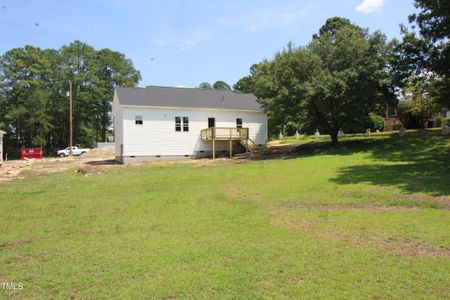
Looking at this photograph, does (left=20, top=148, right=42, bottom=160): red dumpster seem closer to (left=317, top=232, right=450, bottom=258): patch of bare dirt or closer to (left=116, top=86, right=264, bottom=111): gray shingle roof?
(left=116, top=86, right=264, bottom=111): gray shingle roof

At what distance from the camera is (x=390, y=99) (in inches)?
1035

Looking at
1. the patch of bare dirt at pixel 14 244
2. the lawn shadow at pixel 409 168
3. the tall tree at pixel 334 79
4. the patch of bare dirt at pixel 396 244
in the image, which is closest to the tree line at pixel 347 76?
the tall tree at pixel 334 79

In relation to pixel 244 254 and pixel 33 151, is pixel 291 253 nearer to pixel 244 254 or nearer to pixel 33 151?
pixel 244 254

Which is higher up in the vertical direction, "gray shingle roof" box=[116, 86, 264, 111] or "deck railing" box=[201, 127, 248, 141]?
Answer: "gray shingle roof" box=[116, 86, 264, 111]

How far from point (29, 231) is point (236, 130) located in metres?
23.7

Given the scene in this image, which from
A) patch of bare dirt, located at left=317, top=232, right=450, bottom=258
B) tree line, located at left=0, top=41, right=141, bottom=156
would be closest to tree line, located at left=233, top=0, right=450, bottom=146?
patch of bare dirt, located at left=317, top=232, right=450, bottom=258

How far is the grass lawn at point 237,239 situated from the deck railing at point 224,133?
50.8 feet

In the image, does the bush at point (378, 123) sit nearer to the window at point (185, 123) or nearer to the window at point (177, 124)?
the window at point (185, 123)

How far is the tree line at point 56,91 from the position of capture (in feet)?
179

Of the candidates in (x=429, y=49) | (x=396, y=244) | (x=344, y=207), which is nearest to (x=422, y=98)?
(x=429, y=49)

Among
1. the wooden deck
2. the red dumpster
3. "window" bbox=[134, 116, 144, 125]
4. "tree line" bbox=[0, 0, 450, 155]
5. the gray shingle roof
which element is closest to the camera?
"tree line" bbox=[0, 0, 450, 155]

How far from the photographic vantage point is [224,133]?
101 feet

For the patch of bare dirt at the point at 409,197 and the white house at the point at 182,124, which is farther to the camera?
the white house at the point at 182,124

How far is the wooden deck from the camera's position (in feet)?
97.3
